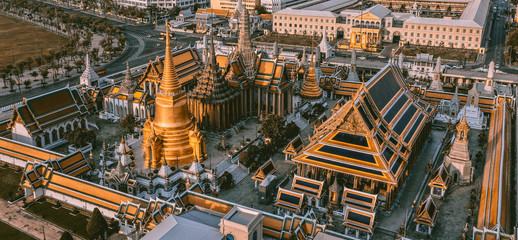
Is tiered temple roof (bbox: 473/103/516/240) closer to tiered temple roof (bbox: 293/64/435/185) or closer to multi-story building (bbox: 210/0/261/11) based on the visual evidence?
tiered temple roof (bbox: 293/64/435/185)

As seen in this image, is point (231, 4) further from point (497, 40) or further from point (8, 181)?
point (8, 181)

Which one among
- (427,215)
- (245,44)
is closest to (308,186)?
(427,215)

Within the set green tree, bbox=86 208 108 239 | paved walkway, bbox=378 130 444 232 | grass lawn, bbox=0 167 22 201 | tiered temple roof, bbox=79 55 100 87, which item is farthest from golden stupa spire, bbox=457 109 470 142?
tiered temple roof, bbox=79 55 100 87

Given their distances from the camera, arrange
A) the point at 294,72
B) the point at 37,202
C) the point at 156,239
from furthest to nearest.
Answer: the point at 294,72, the point at 37,202, the point at 156,239

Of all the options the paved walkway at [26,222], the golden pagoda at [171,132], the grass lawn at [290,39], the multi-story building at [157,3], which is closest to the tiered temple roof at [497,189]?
the golden pagoda at [171,132]

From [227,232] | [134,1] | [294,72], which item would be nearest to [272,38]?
[294,72]

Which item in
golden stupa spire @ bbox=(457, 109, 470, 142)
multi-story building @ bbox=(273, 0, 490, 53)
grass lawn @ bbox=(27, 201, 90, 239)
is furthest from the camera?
multi-story building @ bbox=(273, 0, 490, 53)

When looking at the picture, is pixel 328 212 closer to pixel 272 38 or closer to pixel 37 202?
pixel 37 202

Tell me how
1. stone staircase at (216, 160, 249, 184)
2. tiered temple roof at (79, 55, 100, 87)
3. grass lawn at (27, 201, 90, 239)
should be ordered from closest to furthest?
grass lawn at (27, 201, 90, 239)
stone staircase at (216, 160, 249, 184)
tiered temple roof at (79, 55, 100, 87)
